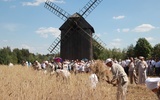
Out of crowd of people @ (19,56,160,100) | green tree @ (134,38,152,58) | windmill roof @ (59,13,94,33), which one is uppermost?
windmill roof @ (59,13,94,33)

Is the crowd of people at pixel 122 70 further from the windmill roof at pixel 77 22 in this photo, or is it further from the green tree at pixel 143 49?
the green tree at pixel 143 49

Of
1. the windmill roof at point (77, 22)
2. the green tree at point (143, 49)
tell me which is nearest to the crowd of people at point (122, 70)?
the windmill roof at point (77, 22)

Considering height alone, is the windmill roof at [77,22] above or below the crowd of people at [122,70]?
above

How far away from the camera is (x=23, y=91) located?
677 cm

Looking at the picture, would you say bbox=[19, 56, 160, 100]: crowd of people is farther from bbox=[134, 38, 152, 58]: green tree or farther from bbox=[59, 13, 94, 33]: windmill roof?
bbox=[134, 38, 152, 58]: green tree

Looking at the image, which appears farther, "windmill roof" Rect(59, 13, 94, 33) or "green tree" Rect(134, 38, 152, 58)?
"green tree" Rect(134, 38, 152, 58)

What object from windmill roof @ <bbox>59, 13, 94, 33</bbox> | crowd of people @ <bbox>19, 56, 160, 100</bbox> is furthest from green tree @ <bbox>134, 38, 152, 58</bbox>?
crowd of people @ <bbox>19, 56, 160, 100</bbox>

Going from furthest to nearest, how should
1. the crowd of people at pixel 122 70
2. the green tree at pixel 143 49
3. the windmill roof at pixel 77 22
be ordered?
the green tree at pixel 143 49, the windmill roof at pixel 77 22, the crowd of people at pixel 122 70

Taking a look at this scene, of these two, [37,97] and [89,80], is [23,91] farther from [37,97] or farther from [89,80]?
[89,80]

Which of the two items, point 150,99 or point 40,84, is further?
point 150,99

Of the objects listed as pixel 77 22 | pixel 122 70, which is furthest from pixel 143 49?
pixel 122 70

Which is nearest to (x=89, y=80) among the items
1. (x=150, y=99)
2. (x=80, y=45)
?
(x=150, y=99)

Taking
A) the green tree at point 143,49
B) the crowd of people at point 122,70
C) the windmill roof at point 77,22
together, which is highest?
A: the windmill roof at point 77,22

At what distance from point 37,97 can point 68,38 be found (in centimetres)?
3331
